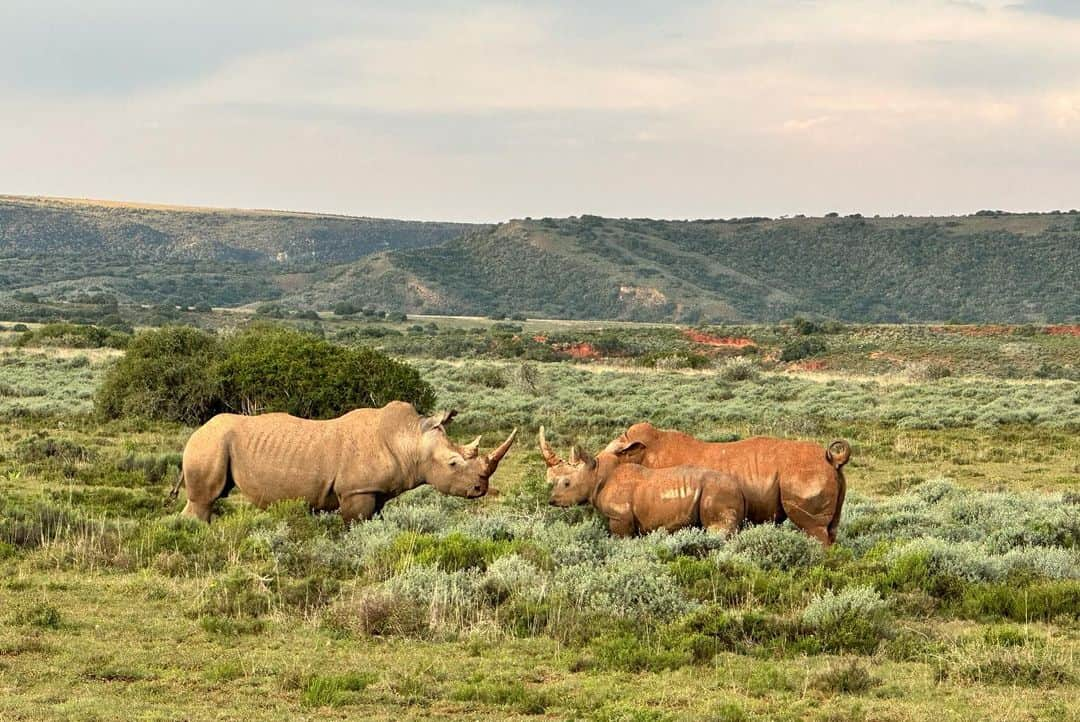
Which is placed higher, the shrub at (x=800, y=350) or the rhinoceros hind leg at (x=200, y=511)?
the rhinoceros hind leg at (x=200, y=511)

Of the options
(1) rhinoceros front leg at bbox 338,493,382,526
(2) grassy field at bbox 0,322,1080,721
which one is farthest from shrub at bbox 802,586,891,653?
(1) rhinoceros front leg at bbox 338,493,382,526

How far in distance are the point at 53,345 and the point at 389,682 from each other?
51.1m

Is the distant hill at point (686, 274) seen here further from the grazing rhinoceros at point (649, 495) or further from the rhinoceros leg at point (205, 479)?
the rhinoceros leg at point (205, 479)

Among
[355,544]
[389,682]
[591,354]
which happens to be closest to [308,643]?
[389,682]

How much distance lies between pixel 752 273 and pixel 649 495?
134957 mm

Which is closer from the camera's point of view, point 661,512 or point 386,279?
point 661,512

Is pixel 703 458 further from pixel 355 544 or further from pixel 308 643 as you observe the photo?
pixel 308 643

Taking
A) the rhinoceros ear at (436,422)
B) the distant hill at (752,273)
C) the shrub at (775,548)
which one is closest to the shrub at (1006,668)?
the shrub at (775,548)

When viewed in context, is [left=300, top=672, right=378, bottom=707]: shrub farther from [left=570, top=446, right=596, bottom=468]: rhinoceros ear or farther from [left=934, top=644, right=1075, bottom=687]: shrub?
[left=570, top=446, right=596, bottom=468]: rhinoceros ear

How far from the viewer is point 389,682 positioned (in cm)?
809

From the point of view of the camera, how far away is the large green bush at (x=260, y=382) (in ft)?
82.8

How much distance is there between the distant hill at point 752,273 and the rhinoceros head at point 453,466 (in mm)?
112678

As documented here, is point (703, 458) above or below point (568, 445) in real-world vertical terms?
above

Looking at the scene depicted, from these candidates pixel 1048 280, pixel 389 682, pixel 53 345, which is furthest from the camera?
pixel 1048 280
